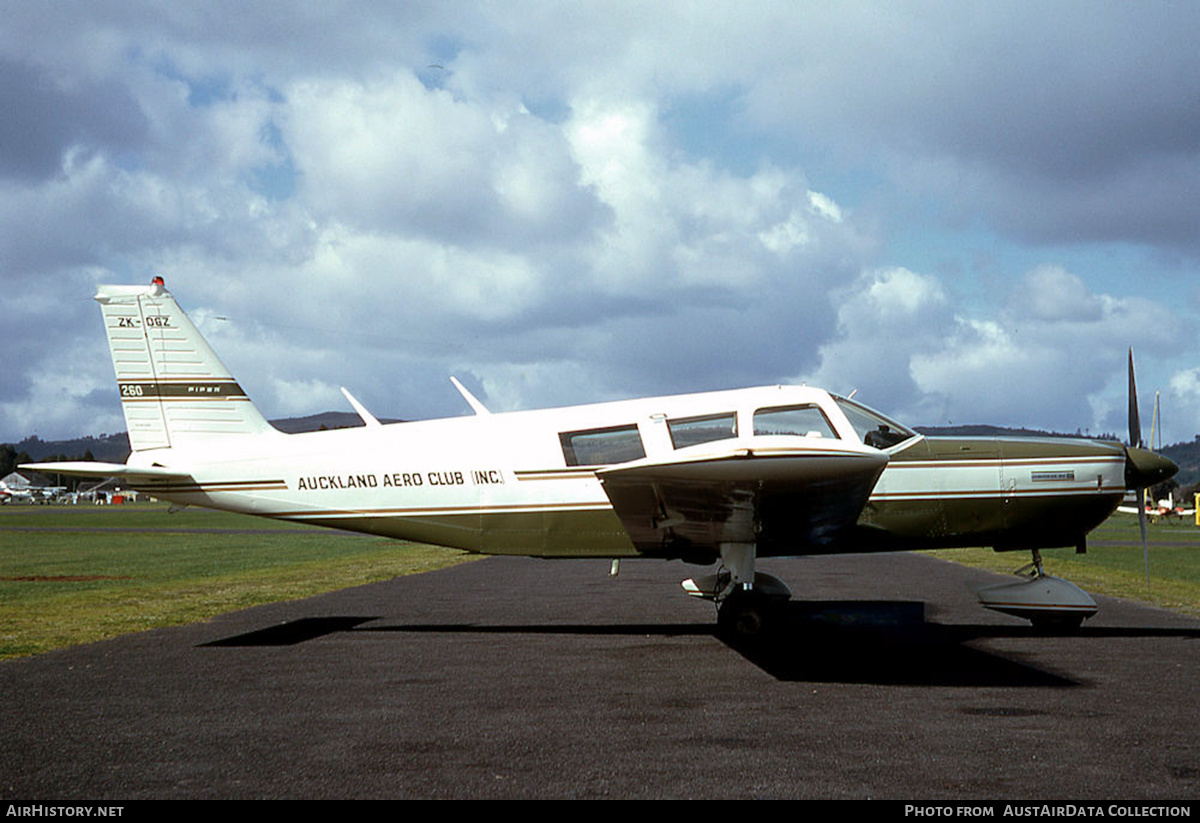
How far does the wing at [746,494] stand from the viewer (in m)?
7.55

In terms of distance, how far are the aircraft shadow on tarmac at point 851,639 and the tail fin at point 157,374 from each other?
103 inches

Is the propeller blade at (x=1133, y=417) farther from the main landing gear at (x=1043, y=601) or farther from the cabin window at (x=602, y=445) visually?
the cabin window at (x=602, y=445)

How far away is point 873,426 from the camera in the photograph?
10359mm

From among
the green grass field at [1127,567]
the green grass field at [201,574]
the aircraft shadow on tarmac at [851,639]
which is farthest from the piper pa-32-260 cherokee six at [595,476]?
the green grass field at [1127,567]

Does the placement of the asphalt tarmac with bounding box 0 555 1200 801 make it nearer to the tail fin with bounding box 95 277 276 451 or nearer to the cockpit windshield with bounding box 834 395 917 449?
the cockpit windshield with bounding box 834 395 917 449

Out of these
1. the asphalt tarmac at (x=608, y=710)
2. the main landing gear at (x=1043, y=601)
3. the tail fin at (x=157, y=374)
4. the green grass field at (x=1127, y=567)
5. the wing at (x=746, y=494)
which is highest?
the tail fin at (x=157, y=374)

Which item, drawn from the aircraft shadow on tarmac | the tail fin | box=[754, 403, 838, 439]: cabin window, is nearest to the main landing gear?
the aircraft shadow on tarmac

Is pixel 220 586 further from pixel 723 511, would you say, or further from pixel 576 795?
pixel 576 795

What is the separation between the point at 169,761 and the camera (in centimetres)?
533

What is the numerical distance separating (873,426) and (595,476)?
313cm

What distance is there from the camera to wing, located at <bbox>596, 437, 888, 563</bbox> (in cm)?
755

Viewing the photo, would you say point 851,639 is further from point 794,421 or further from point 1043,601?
point 794,421
